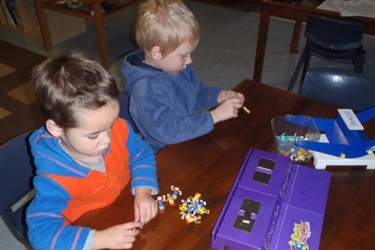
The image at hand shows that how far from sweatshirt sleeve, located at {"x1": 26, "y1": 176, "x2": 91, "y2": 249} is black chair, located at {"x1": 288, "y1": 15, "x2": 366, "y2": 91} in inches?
63.6

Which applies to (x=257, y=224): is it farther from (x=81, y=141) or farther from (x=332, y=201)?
(x=81, y=141)

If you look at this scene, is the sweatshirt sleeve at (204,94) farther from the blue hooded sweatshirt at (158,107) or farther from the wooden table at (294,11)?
the wooden table at (294,11)

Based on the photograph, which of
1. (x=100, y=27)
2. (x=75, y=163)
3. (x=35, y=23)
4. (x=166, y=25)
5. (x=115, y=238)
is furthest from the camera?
(x=35, y=23)

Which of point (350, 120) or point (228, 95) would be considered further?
point (228, 95)

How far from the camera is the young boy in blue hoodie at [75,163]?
78 cm

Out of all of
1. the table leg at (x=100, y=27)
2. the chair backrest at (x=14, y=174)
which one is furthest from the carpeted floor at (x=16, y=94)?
the chair backrest at (x=14, y=174)

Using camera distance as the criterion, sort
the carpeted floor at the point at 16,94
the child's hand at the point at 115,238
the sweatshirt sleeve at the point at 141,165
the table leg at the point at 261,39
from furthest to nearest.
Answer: the table leg at the point at 261,39 < the carpeted floor at the point at 16,94 < the sweatshirt sleeve at the point at 141,165 < the child's hand at the point at 115,238

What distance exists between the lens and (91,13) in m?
2.76

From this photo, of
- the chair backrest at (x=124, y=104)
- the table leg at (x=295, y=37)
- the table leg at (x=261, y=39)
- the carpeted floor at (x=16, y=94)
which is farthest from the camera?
the table leg at (x=295, y=37)

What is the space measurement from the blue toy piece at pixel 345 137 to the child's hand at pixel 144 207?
1.55ft

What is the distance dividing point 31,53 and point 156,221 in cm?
285

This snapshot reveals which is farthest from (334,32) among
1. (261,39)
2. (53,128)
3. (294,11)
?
(53,128)

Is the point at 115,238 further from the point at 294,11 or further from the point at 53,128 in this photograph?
the point at 294,11

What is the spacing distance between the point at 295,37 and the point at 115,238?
2905 mm
